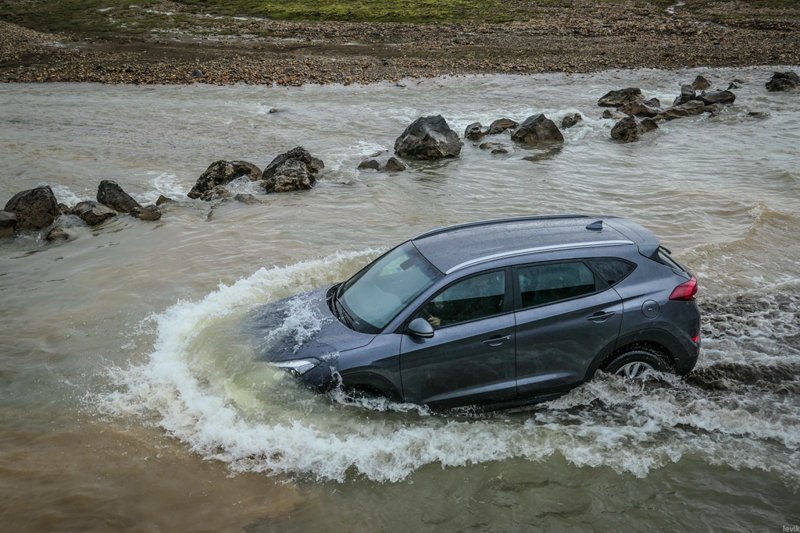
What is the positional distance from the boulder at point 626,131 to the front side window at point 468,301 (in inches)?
618

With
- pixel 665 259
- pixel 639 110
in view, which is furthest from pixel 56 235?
pixel 639 110

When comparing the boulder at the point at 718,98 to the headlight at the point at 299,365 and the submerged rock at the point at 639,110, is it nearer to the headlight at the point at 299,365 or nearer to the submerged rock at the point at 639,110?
the submerged rock at the point at 639,110

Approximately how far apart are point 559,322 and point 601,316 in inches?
17.7

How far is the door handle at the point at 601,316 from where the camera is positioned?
713 cm

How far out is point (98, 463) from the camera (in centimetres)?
688

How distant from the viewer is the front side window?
22.9ft

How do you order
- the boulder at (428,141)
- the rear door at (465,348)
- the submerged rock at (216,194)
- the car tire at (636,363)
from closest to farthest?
1. the rear door at (465,348)
2. the car tire at (636,363)
3. the submerged rock at (216,194)
4. the boulder at (428,141)

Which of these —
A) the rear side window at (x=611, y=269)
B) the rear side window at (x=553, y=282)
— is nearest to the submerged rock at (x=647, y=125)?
the rear side window at (x=611, y=269)

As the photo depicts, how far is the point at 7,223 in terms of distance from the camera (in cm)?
1437

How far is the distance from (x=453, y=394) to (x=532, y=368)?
86 cm

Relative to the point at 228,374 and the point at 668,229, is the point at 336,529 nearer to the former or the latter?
the point at 228,374

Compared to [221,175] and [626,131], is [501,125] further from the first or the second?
[221,175]

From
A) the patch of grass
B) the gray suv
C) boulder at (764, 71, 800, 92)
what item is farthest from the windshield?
the patch of grass

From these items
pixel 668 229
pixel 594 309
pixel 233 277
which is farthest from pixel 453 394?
pixel 668 229
